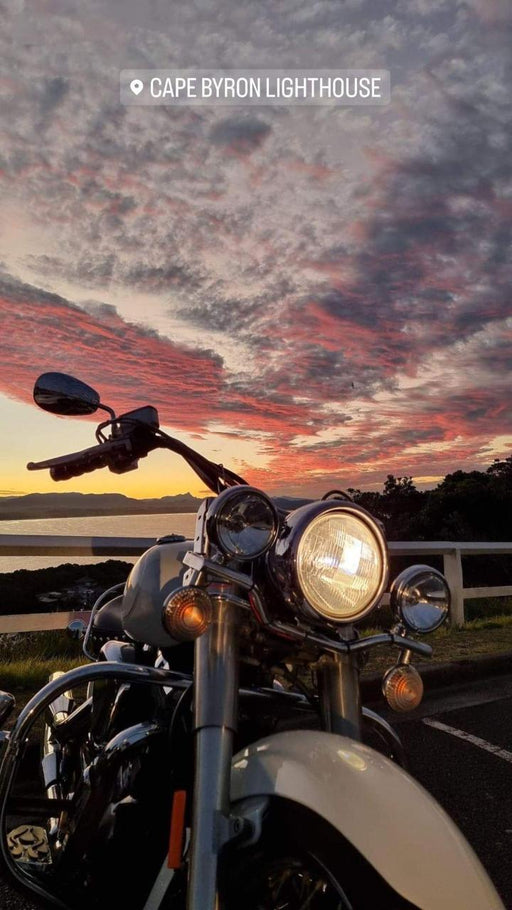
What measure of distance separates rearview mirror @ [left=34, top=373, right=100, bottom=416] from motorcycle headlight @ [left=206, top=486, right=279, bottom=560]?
53 cm

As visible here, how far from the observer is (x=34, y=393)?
2.00 meters

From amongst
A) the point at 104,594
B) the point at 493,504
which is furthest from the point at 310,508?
the point at 493,504

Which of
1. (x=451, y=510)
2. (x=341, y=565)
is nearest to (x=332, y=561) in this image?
(x=341, y=565)

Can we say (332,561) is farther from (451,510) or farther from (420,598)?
(451,510)

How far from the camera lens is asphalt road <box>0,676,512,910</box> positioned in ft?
10.3

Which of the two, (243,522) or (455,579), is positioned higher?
(243,522)

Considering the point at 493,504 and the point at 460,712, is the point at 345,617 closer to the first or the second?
the point at 460,712

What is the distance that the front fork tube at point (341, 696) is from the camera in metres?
1.80

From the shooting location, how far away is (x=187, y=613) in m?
1.68

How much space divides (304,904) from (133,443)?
1.18m

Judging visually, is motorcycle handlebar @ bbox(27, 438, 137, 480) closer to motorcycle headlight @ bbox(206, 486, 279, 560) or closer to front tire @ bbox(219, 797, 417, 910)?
motorcycle headlight @ bbox(206, 486, 279, 560)

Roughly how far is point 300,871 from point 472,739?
338cm

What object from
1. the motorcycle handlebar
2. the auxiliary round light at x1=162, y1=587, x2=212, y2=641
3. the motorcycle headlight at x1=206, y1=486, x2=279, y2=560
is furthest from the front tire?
the motorcycle handlebar

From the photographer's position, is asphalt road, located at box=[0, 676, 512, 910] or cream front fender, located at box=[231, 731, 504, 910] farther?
asphalt road, located at box=[0, 676, 512, 910]
